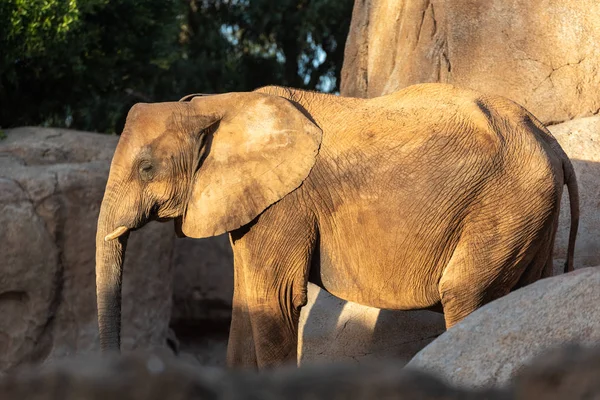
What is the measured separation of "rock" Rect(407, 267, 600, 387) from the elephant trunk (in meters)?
2.30

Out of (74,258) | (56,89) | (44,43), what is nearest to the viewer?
(74,258)

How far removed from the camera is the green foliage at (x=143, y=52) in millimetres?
8859

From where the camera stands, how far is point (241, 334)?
18.0 feet

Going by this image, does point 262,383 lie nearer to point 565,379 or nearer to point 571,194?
point 565,379

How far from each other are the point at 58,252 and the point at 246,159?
322cm

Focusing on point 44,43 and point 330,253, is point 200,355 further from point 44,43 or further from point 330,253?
point 330,253

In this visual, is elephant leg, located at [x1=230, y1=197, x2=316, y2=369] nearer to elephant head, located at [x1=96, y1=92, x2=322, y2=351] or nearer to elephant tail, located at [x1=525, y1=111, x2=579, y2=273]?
elephant head, located at [x1=96, y1=92, x2=322, y2=351]

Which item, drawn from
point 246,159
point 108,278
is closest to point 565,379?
point 246,159

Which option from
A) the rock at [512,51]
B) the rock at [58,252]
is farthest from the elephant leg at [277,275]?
the rock at [58,252]

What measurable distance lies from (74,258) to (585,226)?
154 inches

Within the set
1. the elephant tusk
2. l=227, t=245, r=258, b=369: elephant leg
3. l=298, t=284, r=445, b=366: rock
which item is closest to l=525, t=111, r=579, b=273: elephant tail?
l=298, t=284, r=445, b=366: rock

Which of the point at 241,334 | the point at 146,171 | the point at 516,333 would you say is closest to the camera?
the point at 516,333

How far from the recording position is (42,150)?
809 centimetres

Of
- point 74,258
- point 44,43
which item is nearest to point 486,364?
point 74,258
